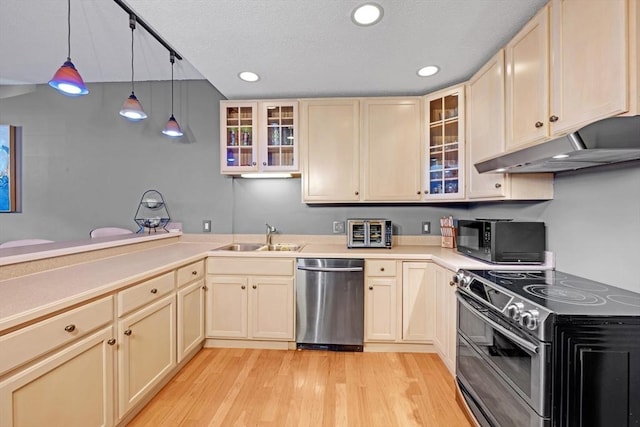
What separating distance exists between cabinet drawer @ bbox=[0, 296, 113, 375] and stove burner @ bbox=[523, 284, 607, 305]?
2.06 meters

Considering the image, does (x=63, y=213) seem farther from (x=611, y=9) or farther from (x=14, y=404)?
(x=611, y=9)

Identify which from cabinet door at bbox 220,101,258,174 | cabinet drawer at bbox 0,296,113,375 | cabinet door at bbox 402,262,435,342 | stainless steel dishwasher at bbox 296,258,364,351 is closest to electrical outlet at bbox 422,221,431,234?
cabinet door at bbox 402,262,435,342

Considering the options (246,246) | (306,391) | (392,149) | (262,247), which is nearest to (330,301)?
(306,391)

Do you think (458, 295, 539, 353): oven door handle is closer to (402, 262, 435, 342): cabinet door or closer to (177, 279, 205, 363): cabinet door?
(402, 262, 435, 342): cabinet door

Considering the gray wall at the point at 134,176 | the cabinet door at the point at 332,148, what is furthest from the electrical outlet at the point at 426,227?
the cabinet door at the point at 332,148

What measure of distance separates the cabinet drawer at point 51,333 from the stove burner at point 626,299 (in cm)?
233

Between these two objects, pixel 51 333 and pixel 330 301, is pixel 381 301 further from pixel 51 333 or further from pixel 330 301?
pixel 51 333

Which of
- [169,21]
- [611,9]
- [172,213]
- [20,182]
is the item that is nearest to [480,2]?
[611,9]

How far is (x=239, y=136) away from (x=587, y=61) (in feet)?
8.29

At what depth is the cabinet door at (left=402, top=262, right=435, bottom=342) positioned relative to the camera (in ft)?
7.74

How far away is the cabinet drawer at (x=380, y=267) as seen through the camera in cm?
238

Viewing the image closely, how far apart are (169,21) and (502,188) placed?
92.5 inches

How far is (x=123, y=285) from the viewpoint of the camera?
4.83ft

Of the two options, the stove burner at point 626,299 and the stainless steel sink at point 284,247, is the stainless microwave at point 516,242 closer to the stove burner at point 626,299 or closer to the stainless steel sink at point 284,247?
the stove burner at point 626,299
